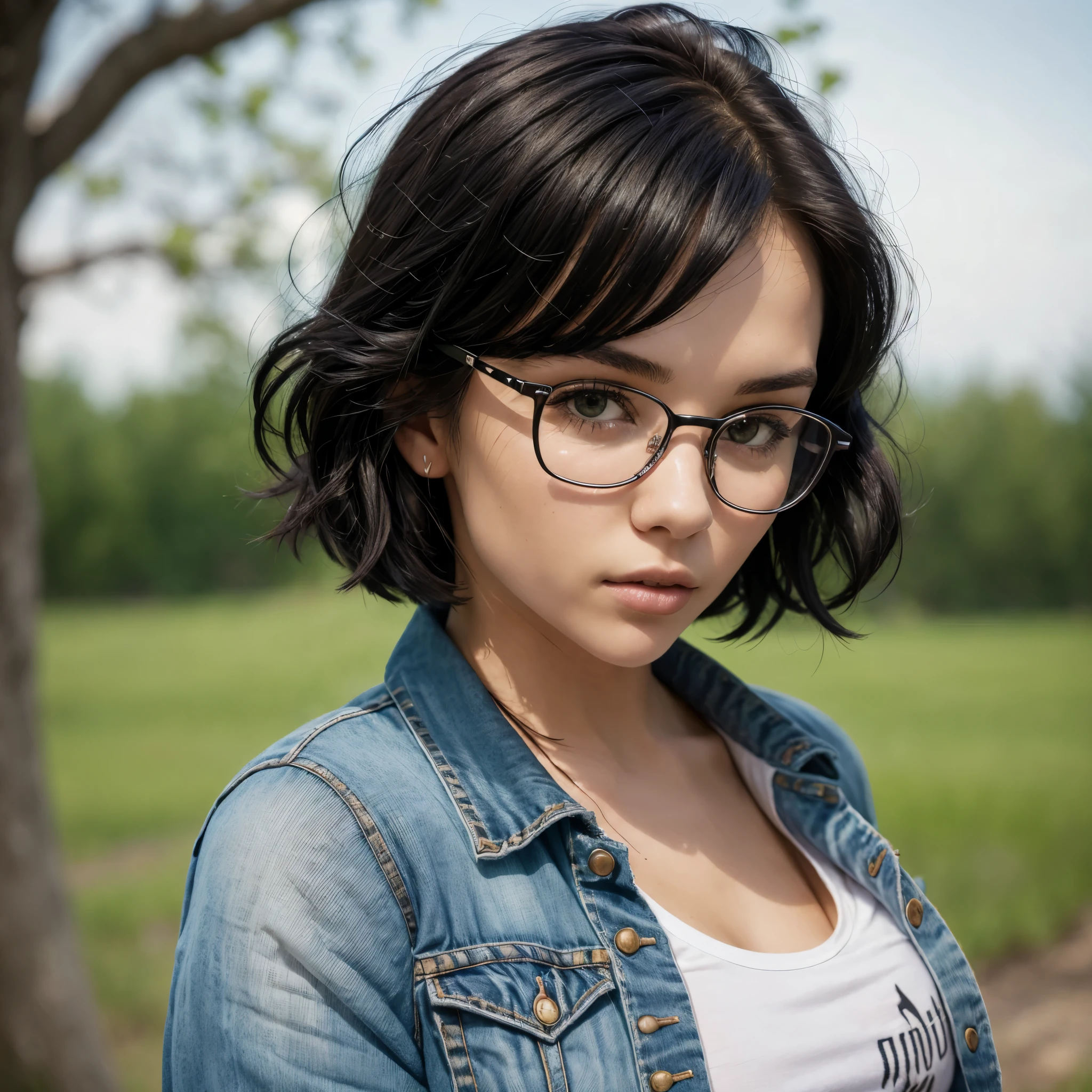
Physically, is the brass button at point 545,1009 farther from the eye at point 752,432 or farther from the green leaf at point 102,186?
the green leaf at point 102,186

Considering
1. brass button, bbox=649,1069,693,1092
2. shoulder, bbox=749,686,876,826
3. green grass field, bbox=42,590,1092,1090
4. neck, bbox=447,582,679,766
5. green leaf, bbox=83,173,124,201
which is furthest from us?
green grass field, bbox=42,590,1092,1090

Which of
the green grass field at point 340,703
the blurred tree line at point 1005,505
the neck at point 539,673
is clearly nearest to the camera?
the neck at point 539,673

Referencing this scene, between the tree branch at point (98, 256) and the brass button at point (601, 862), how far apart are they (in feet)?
10.3

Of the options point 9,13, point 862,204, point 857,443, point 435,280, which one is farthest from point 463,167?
point 9,13

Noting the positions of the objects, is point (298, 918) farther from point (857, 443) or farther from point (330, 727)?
point (857, 443)

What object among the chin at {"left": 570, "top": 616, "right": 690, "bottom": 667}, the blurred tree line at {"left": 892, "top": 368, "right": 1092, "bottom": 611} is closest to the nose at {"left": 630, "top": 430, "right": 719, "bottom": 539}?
the chin at {"left": 570, "top": 616, "right": 690, "bottom": 667}

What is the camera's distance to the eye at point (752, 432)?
3.86 ft

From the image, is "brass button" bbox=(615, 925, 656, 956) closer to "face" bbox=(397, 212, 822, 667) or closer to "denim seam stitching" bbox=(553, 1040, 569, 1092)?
"denim seam stitching" bbox=(553, 1040, 569, 1092)

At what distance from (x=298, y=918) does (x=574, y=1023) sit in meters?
0.31

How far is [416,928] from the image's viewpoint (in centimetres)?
104

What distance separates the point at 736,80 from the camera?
124cm

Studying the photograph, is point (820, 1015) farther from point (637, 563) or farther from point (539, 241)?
point (539, 241)

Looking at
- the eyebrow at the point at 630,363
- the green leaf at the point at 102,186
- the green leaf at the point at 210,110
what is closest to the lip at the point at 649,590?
the eyebrow at the point at 630,363

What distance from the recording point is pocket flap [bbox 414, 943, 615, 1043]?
1.02 m
